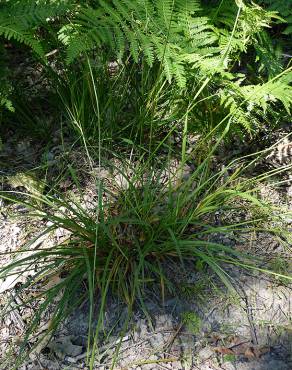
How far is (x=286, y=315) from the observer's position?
189cm

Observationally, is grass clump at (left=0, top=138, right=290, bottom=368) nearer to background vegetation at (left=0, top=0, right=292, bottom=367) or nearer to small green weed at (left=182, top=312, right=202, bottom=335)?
background vegetation at (left=0, top=0, right=292, bottom=367)

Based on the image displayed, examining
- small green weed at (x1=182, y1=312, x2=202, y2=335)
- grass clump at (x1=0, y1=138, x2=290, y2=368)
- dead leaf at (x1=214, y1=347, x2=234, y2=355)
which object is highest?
grass clump at (x1=0, y1=138, x2=290, y2=368)

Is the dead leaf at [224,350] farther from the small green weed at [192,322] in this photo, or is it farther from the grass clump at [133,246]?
the grass clump at [133,246]

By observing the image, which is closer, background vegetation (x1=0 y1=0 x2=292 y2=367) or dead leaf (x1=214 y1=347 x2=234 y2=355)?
dead leaf (x1=214 y1=347 x2=234 y2=355)

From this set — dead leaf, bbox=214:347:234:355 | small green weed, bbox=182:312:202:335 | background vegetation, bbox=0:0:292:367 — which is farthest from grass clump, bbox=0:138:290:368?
dead leaf, bbox=214:347:234:355

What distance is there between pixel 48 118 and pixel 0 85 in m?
0.48

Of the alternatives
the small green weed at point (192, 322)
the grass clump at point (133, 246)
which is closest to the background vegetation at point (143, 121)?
the grass clump at point (133, 246)

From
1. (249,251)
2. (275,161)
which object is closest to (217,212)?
(249,251)

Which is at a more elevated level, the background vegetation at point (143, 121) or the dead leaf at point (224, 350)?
the background vegetation at point (143, 121)

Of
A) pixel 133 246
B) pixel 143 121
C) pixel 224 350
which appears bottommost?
pixel 224 350

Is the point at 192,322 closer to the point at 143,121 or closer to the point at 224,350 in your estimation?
the point at 224,350

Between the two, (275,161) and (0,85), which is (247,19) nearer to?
(275,161)

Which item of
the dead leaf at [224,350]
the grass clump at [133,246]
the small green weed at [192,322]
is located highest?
the grass clump at [133,246]

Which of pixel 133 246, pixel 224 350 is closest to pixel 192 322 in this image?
pixel 224 350
